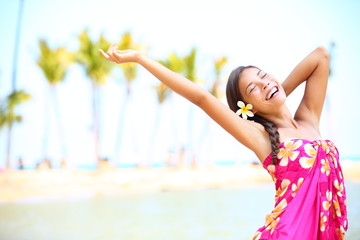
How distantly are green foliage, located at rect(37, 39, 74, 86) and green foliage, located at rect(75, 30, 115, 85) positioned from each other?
0.52 metres

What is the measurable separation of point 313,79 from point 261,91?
0.24m

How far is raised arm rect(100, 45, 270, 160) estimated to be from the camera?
1326 millimetres

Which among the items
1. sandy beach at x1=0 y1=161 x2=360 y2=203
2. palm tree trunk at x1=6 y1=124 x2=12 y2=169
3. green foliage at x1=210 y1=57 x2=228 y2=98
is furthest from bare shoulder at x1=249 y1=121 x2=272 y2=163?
green foliage at x1=210 y1=57 x2=228 y2=98

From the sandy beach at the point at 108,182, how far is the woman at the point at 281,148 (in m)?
9.33

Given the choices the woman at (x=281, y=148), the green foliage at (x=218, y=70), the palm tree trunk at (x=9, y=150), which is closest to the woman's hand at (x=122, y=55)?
the woman at (x=281, y=148)

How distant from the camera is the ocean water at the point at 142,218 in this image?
18.2 feet

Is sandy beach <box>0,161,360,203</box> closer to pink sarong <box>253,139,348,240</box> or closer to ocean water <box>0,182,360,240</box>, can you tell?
ocean water <box>0,182,360,240</box>

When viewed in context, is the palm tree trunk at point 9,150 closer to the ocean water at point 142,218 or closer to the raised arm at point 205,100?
the ocean water at point 142,218

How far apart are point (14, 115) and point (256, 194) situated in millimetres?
10409

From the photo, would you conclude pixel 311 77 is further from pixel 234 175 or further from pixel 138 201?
pixel 234 175

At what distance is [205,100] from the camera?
1.33 meters

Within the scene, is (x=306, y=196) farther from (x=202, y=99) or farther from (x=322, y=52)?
(x=322, y=52)

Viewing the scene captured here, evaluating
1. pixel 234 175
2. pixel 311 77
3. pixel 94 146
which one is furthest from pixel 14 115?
pixel 311 77

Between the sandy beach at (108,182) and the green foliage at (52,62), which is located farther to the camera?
the green foliage at (52,62)
